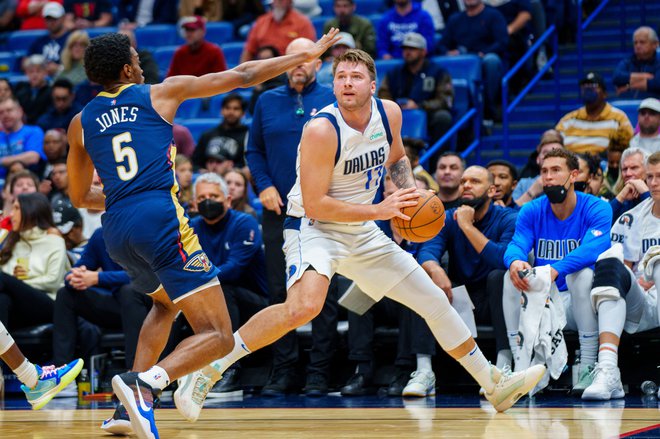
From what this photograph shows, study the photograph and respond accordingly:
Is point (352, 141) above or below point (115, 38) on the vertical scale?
below

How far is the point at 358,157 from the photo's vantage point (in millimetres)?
5730

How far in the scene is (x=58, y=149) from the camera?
11.2 metres

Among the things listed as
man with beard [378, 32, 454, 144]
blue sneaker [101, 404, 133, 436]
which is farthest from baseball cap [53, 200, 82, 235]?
blue sneaker [101, 404, 133, 436]

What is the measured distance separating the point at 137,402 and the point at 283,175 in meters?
3.09

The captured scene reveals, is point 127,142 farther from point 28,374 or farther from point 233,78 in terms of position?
point 28,374

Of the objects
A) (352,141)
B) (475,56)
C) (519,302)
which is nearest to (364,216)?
(352,141)

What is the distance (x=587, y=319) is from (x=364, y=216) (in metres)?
2.25

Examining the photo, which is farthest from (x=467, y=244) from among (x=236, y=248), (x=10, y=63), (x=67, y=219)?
(x=10, y=63)

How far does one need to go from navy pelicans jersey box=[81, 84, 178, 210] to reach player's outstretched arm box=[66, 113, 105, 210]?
0.10m

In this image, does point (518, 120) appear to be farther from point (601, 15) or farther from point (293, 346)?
point (293, 346)

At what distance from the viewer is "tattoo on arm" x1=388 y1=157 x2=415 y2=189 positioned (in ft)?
19.7

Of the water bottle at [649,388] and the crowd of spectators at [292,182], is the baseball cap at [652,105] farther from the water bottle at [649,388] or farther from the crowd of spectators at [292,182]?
the water bottle at [649,388]

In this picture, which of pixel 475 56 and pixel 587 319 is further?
pixel 475 56

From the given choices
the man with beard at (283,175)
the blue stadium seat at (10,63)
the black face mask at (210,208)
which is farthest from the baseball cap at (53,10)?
the man with beard at (283,175)
